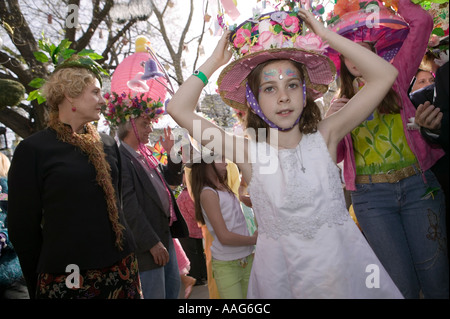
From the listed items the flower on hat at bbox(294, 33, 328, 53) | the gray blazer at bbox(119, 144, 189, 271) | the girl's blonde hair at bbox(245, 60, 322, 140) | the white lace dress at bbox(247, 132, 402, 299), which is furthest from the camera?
the gray blazer at bbox(119, 144, 189, 271)

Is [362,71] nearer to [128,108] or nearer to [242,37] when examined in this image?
[242,37]

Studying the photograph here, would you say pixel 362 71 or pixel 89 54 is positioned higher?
pixel 89 54

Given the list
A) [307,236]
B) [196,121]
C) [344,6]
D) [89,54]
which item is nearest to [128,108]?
[89,54]

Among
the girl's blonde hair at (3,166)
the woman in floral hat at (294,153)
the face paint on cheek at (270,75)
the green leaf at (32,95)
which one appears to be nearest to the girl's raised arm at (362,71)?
the woman in floral hat at (294,153)

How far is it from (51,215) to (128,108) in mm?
1941

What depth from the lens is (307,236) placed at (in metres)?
1.69

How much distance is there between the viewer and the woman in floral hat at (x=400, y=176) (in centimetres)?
204

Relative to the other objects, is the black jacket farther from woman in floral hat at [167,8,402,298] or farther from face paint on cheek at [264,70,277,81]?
face paint on cheek at [264,70,277,81]

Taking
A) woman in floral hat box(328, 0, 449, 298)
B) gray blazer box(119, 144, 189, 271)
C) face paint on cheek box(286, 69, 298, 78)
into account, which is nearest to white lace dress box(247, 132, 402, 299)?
face paint on cheek box(286, 69, 298, 78)

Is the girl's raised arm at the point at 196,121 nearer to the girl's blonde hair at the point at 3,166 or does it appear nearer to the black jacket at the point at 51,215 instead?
the black jacket at the point at 51,215

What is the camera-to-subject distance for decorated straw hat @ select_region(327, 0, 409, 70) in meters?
2.04

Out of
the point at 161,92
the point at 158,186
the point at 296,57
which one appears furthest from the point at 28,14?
the point at 296,57
